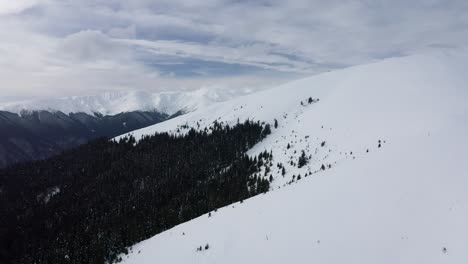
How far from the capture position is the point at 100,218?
5645 inches

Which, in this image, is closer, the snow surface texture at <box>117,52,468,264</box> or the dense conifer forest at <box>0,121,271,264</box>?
the snow surface texture at <box>117,52,468,264</box>

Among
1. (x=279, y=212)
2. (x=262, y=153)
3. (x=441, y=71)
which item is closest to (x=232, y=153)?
(x=262, y=153)

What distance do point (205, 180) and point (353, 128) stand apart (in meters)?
72.8

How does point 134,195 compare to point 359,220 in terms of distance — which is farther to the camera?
point 134,195

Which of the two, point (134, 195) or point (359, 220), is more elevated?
point (359, 220)

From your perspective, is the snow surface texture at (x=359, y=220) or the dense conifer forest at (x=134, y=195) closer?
the snow surface texture at (x=359, y=220)

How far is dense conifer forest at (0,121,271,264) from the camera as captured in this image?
11531 cm

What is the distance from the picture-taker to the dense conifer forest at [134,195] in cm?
11531

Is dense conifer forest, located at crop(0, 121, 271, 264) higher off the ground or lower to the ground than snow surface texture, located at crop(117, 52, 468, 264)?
lower

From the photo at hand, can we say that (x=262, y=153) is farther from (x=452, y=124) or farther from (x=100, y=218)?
(x=452, y=124)

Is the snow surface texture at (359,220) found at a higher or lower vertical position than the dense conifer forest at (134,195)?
higher

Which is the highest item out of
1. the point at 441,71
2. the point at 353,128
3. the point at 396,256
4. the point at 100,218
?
the point at 441,71

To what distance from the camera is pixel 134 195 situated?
156750mm

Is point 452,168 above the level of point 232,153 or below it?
above
